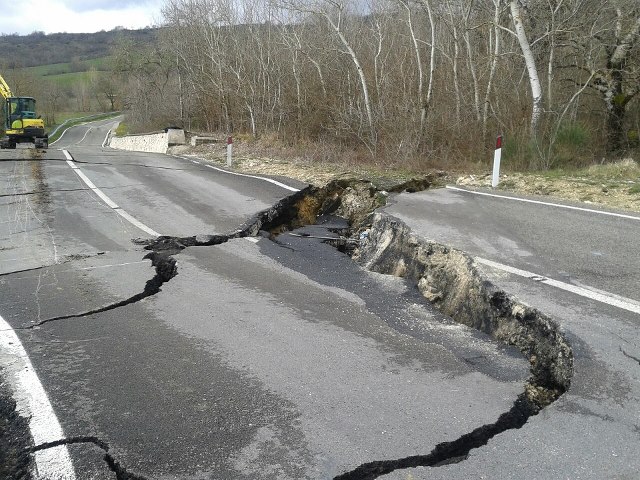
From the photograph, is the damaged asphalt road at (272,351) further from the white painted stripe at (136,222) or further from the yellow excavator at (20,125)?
the yellow excavator at (20,125)

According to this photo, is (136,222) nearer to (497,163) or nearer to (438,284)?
(438,284)

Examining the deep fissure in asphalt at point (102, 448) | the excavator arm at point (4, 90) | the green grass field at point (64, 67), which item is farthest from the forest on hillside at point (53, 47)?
the deep fissure in asphalt at point (102, 448)

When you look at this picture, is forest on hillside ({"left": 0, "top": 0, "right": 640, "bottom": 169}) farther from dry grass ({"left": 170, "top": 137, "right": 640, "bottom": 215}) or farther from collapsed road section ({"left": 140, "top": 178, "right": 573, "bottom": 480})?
collapsed road section ({"left": 140, "top": 178, "right": 573, "bottom": 480})

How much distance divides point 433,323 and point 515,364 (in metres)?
0.89

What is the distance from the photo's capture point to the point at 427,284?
570 centimetres

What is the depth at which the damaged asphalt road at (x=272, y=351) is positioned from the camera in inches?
108

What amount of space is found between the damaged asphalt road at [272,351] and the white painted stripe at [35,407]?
0.05 meters

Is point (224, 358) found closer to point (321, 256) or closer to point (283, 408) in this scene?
point (283, 408)

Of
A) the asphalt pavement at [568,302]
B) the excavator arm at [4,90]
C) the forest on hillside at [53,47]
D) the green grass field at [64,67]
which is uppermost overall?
the forest on hillside at [53,47]

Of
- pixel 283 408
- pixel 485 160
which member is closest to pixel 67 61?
pixel 485 160

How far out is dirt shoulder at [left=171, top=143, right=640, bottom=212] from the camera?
9.21 meters

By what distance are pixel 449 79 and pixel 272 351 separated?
1434 centimetres

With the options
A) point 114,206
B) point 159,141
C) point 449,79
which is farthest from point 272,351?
point 159,141

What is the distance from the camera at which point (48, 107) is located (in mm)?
78875
